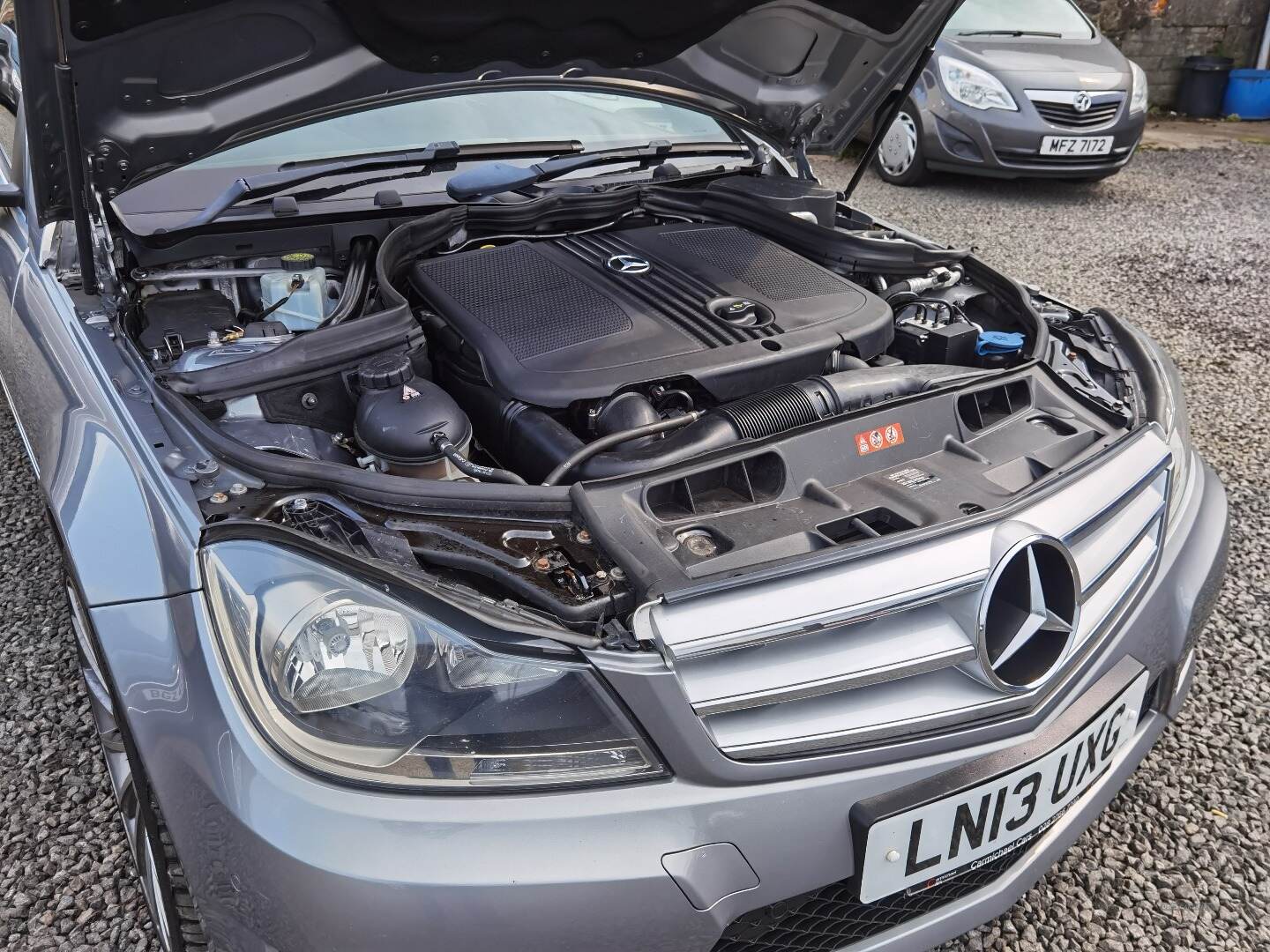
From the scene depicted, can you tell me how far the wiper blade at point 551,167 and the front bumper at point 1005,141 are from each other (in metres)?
4.13

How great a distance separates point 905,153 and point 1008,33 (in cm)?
111

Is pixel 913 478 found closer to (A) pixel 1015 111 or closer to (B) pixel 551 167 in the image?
(B) pixel 551 167

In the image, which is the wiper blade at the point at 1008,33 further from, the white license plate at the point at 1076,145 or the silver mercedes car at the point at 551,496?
the silver mercedes car at the point at 551,496

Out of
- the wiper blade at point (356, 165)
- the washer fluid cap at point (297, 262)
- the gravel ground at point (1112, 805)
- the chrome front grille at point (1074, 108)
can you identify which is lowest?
the gravel ground at point (1112, 805)

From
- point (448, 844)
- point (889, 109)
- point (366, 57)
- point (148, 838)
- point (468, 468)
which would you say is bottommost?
point (148, 838)

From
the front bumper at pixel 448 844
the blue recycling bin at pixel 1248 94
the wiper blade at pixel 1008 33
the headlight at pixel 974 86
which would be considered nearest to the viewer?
the front bumper at pixel 448 844

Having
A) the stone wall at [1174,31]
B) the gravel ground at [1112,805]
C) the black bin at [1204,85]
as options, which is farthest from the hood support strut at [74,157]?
the black bin at [1204,85]

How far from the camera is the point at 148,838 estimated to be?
1407 millimetres

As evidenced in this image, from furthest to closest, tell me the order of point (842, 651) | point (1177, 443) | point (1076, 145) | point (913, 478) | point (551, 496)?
1. point (1076, 145)
2. point (1177, 443)
3. point (913, 478)
4. point (551, 496)
5. point (842, 651)

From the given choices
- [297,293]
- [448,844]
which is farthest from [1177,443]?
[297,293]

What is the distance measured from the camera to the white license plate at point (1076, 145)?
6.31 metres

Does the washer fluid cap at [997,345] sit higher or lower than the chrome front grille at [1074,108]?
higher

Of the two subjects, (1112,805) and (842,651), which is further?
(1112,805)

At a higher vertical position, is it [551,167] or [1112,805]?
[551,167]
